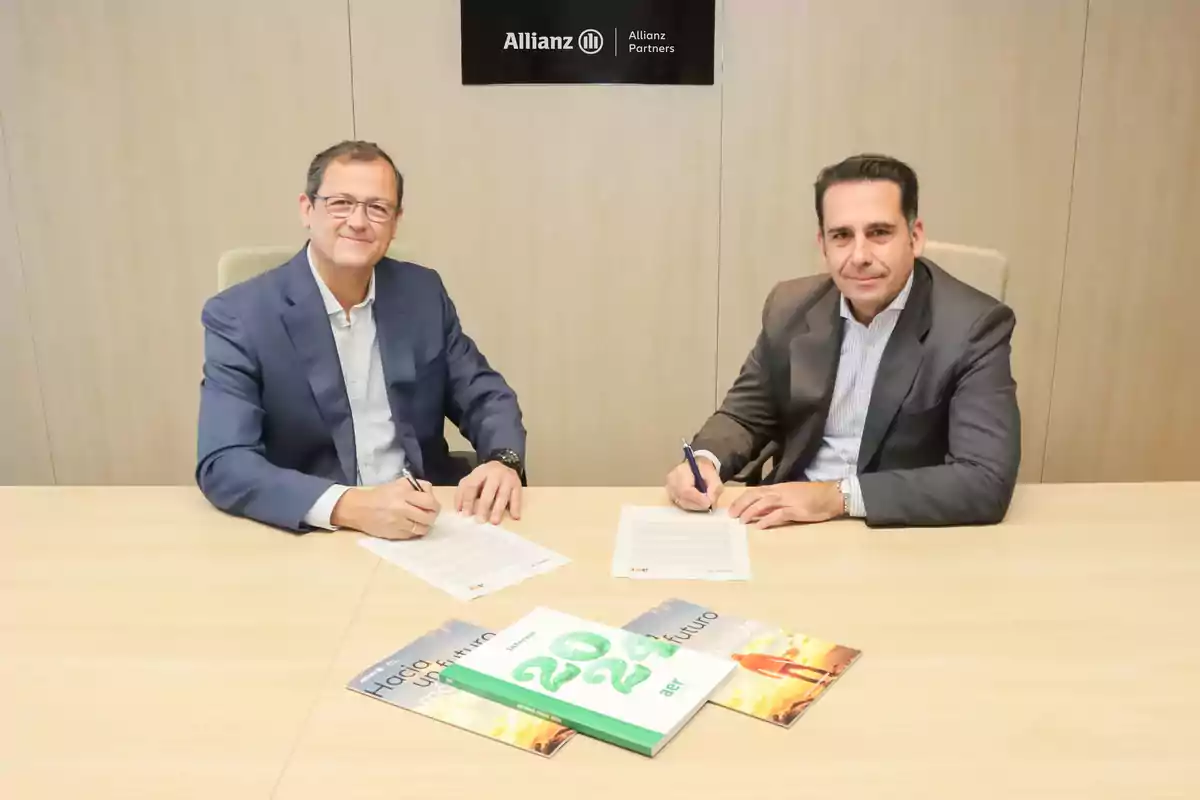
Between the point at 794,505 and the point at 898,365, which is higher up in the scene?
the point at 898,365

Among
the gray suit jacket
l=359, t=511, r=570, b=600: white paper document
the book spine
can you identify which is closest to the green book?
the book spine

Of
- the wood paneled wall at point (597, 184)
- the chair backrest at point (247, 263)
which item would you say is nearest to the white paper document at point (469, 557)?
the chair backrest at point (247, 263)

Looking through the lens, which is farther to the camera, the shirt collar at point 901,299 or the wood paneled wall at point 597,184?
the wood paneled wall at point 597,184

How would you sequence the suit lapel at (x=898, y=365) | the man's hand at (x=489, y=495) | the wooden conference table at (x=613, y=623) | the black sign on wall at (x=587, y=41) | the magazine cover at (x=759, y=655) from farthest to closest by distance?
the black sign on wall at (x=587, y=41) → the suit lapel at (x=898, y=365) → the man's hand at (x=489, y=495) → the magazine cover at (x=759, y=655) → the wooden conference table at (x=613, y=623)

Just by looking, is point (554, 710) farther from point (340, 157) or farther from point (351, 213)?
point (340, 157)

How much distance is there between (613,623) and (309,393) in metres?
0.94

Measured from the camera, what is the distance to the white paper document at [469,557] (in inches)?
59.4

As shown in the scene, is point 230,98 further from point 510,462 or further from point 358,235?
point 510,462

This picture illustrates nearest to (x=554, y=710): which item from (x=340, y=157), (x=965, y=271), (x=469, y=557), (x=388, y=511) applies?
(x=469, y=557)

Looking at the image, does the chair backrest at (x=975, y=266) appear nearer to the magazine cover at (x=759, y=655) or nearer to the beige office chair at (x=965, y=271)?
the beige office chair at (x=965, y=271)

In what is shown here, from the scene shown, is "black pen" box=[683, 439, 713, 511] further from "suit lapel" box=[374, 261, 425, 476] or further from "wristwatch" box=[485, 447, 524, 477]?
"suit lapel" box=[374, 261, 425, 476]

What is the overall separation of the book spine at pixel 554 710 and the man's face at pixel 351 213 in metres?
1.06

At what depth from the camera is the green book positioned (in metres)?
1.13

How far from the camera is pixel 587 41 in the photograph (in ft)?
10.2
